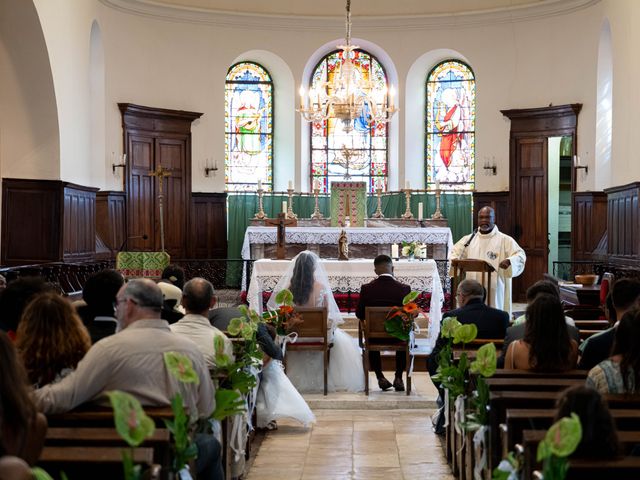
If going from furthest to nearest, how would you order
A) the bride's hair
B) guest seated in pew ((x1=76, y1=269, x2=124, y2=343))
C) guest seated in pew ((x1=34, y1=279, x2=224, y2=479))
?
the bride's hair → guest seated in pew ((x1=76, y1=269, x2=124, y2=343)) → guest seated in pew ((x1=34, y1=279, x2=224, y2=479))

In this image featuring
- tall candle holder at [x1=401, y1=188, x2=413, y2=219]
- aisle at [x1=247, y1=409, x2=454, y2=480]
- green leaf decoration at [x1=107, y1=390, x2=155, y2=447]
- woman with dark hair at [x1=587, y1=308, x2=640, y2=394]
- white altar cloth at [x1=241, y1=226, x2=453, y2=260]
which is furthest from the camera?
tall candle holder at [x1=401, y1=188, x2=413, y2=219]

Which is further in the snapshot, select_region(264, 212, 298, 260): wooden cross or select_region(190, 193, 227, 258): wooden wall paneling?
select_region(190, 193, 227, 258): wooden wall paneling

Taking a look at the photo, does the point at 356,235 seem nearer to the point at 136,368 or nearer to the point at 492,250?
the point at 492,250

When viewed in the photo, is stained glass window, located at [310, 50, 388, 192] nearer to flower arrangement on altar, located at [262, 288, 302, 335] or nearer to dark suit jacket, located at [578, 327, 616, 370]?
flower arrangement on altar, located at [262, 288, 302, 335]

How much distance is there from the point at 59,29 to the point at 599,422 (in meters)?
→ 12.6

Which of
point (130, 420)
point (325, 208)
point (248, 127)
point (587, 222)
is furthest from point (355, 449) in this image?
point (248, 127)

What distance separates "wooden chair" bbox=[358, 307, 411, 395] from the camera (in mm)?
9109

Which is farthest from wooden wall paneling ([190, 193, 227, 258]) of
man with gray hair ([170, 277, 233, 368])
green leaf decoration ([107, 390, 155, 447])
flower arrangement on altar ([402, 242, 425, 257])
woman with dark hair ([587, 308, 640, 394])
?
green leaf decoration ([107, 390, 155, 447])

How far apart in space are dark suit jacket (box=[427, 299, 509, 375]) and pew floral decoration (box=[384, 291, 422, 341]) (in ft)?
4.92

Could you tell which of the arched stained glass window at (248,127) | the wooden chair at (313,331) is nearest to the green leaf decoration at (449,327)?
the wooden chair at (313,331)

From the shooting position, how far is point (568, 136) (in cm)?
1747

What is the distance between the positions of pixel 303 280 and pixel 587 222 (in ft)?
28.1

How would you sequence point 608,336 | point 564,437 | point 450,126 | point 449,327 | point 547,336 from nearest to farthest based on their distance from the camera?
point 564,437 < point 547,336 < point 608,336 < point 449,327 < point 450,126

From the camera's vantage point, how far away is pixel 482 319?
7312 mm
